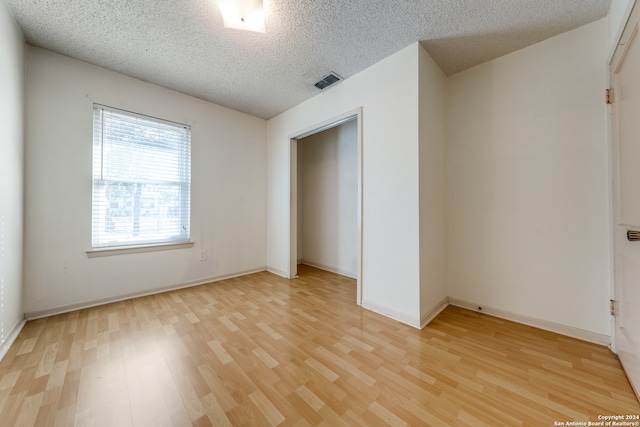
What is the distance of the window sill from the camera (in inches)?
99.7

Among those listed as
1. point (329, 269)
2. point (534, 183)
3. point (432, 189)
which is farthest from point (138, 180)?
→ point (534, 183)

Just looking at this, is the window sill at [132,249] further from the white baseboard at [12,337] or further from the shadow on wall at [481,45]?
the shadow on wall at [481,45]

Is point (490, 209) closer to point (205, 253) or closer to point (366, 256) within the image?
point (366, 256)

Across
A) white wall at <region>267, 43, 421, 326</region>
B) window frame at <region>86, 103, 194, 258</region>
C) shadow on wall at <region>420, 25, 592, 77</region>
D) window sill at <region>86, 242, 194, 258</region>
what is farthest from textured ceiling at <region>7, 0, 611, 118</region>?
window sill at <region>86, 242, 194, 258</region>

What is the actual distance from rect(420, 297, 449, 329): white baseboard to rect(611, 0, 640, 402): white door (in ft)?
3.82

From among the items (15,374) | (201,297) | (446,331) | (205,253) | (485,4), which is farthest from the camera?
(205,253)

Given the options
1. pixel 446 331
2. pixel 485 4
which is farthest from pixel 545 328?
pixel 485 4

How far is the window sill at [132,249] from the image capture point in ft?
8.31

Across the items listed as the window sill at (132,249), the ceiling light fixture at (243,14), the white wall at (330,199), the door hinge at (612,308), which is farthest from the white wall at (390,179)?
the window sill at (132,249)

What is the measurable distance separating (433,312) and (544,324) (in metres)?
0.90

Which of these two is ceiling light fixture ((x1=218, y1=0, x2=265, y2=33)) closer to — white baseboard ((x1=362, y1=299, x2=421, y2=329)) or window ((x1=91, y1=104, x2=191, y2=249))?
window ((x1=91, y1=104, x2=191, y2=249))

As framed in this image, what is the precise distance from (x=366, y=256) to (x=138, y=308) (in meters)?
2.51

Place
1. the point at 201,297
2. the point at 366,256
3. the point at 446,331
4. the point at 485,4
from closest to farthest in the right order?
the point at 485,4, the point at 446,331, the point at 366,256, the point at 201,297

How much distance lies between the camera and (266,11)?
1.80 m
